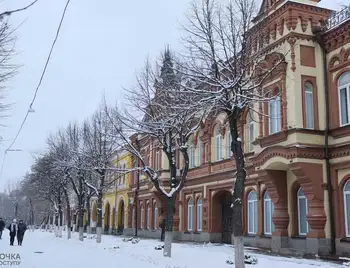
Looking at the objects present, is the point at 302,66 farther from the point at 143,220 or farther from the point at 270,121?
the point at 143,220

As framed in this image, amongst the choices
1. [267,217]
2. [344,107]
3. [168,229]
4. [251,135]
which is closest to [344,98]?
[344,107]

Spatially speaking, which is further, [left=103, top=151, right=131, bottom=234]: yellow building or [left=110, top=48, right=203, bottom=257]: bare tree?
[left=103, top=151, right=131, bottom=234]: yellow building

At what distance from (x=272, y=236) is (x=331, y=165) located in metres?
4.61

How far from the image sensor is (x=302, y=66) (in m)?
20.8

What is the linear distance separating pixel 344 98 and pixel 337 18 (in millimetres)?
3620

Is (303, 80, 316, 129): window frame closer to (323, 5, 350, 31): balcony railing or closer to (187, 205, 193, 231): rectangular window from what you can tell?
(323, 5, 350, 31): balcony railing

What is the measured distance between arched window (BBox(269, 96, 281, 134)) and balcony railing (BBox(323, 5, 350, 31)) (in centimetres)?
401

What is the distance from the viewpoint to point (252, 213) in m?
25.3

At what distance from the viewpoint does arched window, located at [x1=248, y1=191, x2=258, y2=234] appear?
24850 mm

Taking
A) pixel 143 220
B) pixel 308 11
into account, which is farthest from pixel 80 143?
pixel 308 11

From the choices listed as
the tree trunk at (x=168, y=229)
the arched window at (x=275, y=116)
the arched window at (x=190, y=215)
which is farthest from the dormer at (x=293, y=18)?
the arched window at (x=190, y=215)

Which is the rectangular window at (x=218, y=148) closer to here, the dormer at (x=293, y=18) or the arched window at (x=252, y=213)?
the arched window at (x=252, y=213)

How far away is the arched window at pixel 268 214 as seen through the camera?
2333 centimetres

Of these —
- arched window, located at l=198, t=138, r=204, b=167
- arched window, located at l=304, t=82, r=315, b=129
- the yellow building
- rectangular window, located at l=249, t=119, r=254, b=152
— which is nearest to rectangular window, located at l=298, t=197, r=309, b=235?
arched window, located at l=304, t=82, r=315, b=129
